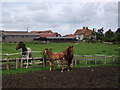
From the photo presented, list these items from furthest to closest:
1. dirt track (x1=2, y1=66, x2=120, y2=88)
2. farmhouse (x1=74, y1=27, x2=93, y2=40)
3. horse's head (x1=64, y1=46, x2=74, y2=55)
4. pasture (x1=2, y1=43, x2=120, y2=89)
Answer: farmhouse (x1=74, y1=27, x2=93, y2=40)
horse's head (x1=64, y1=46, x2=74, y2=55)
pasture (x1=2, y1=43, x2=120, y2=89)
dirt track (x1=2, y1=66, x2=120, y2=88)

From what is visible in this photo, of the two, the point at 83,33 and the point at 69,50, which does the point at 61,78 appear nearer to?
the point at 69,50

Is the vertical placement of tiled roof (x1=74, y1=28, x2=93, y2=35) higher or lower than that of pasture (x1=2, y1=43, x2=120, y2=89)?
higher

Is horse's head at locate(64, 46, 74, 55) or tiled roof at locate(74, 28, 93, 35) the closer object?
horse's head at locate(64, 46, 74, 55)

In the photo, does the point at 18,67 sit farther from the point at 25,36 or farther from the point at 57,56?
the point at 25,36

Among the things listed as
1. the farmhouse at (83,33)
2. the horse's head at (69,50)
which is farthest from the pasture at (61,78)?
the farmhouse at (83,33)

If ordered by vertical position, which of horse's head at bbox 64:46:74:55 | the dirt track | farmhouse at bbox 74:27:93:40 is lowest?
the dirt track

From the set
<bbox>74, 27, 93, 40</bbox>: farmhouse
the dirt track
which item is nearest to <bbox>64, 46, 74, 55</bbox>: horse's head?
the dirt track

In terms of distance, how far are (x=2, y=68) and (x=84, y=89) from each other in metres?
7.67

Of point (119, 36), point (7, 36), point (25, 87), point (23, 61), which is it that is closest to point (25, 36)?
point (7, 36)

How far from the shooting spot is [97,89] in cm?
735

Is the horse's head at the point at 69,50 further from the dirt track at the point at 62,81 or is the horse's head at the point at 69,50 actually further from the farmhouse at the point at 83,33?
the farmhouse at the point at 83,33

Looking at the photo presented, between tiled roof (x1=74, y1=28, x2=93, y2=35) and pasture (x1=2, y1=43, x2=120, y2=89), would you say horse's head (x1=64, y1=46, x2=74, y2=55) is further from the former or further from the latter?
tiled roof (x1=74, y1=28, x2=93, y2=35)

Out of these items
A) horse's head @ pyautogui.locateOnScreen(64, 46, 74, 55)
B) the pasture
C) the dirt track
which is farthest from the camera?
horse's head @ pyautogui.locateOnScreen(64, 46, 74, 55)

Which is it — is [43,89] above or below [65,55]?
below
